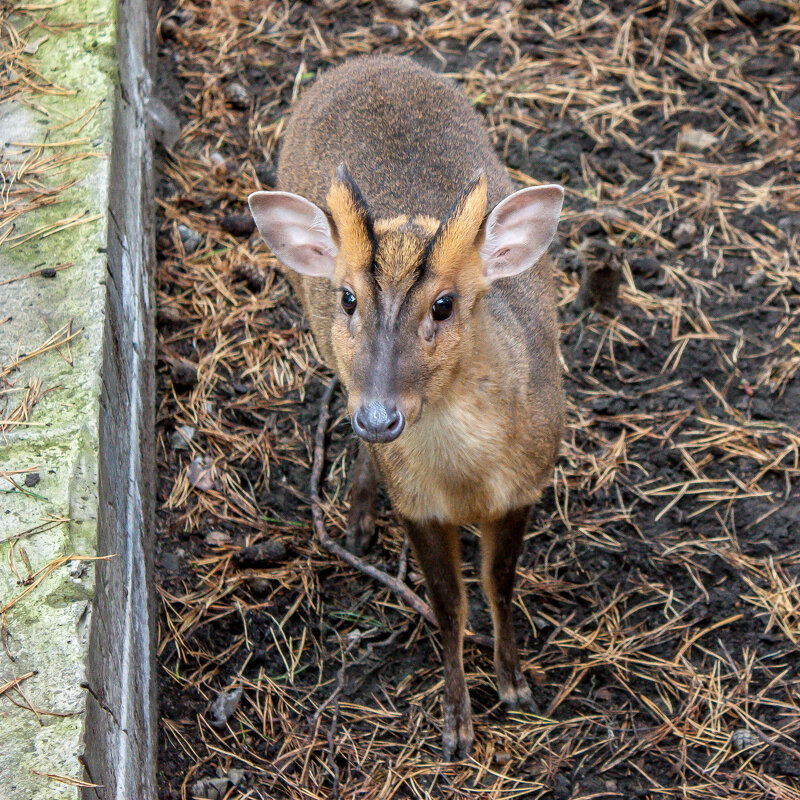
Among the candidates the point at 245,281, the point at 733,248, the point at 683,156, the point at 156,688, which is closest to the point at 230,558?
the point at 156,688

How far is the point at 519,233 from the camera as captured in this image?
3344mm

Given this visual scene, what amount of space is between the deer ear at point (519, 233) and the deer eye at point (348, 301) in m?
0.46

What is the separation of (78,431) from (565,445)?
7.91ft

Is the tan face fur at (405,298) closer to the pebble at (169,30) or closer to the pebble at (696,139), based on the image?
the pebble at (696,139)

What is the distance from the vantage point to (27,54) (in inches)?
177

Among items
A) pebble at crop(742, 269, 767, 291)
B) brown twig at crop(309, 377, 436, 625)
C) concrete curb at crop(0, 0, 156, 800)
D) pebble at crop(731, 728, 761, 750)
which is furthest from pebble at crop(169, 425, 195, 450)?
pebble at crop(742, 269, 767, 291)

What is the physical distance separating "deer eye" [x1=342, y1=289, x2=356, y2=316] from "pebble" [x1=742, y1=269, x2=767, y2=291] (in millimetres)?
2777

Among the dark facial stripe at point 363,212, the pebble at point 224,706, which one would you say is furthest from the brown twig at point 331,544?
the dark facial stripe at point 363,212

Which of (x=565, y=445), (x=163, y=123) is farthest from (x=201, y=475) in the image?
(x=163, y=123)

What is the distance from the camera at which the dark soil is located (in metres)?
3.86

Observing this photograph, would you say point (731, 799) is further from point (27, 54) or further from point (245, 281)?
point (27, 54)

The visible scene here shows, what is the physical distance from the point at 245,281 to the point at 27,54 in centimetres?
159

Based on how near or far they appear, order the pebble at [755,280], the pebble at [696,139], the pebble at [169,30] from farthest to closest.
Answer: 1. the pebble at [169,30]
2. the pebble at [696,139]
3. the pebble at [755,280]

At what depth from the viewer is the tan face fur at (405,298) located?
2994 mm
